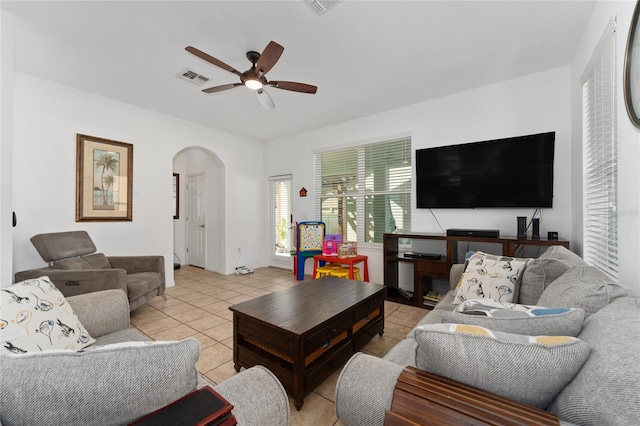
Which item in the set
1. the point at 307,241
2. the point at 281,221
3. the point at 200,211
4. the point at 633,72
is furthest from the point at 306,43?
the point at 200,211

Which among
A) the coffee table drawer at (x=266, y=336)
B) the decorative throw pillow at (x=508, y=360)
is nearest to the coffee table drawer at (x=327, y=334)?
the coffee table drawer at (x=266, y=336)

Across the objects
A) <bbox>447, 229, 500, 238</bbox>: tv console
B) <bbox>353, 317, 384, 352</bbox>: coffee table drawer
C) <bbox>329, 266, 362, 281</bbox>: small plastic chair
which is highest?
<bbox>447, 229, 500, 238</bbox>: tv console

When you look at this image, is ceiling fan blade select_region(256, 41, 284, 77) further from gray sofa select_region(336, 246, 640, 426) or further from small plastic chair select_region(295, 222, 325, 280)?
small plastic chair select_region(295, 222, 325, 280)

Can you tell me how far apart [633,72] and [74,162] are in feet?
16.1

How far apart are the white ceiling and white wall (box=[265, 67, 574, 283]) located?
0.18m

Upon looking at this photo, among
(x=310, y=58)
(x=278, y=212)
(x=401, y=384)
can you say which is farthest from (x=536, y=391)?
(x=278, y=212)

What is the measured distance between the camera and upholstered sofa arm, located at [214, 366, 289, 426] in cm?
79

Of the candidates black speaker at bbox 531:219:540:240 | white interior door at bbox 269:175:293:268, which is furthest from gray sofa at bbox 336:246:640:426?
white interior door at bbox 269:175:293:268

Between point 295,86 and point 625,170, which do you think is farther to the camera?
point 295,86

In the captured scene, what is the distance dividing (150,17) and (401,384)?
9.49 feet

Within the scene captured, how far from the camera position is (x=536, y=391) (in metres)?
0.73

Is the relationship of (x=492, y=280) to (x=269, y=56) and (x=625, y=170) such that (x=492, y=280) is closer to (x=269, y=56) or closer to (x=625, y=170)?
(x=625, y=170)

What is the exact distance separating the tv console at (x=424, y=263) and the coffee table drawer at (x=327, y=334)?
1.60m

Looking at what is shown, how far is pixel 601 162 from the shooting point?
1.88 meters
